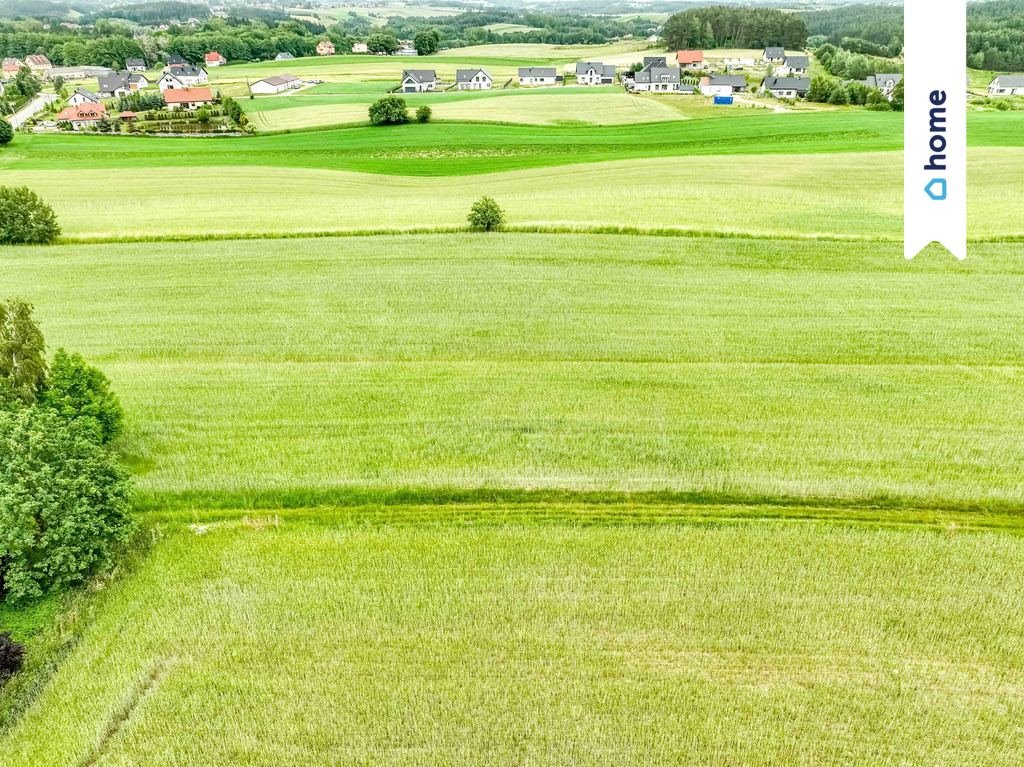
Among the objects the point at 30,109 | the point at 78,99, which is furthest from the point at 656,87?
the point at 30,109

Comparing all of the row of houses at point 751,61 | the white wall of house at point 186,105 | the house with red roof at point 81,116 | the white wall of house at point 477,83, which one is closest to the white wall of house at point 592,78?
the white wall of house at point 477,83

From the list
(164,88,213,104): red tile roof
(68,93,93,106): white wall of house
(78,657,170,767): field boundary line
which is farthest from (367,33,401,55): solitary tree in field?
(78,657,170,767): field boundary line

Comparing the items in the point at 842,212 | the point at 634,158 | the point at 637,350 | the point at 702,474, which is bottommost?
the point at 702,474

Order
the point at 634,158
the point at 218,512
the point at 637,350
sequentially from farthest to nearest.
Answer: the point at 634,158, the point at 637,350, the point at 218,512

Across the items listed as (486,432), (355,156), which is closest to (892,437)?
(486,432)

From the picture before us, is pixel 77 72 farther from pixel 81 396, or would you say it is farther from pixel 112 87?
pixel 81 396

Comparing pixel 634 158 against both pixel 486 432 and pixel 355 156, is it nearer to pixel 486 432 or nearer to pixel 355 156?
pixel 355 156

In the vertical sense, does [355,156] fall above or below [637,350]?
above
